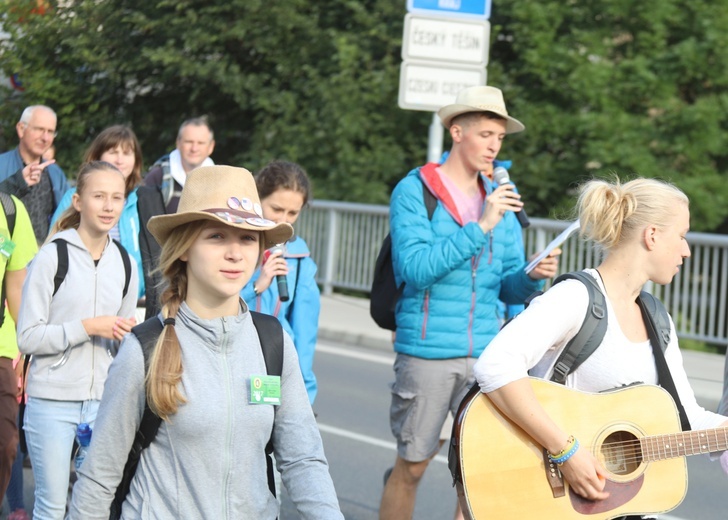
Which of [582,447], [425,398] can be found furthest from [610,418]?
[425,398]

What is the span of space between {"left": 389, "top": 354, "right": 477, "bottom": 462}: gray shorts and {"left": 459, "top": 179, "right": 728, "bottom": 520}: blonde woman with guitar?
4.56ft

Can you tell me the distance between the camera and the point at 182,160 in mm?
8094

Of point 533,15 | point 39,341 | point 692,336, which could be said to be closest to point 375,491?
point 39,341

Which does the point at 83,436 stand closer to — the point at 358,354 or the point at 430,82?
the point at 358,354

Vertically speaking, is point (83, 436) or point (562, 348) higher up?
point (562, 348)

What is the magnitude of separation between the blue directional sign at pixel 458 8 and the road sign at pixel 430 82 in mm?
549

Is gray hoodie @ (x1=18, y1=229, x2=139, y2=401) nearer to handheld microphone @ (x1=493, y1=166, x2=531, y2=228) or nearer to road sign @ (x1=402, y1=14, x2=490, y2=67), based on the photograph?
handheld microphone @ (x1=493, y1=166, x2=531, y2=228)

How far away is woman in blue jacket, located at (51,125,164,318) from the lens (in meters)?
6.60

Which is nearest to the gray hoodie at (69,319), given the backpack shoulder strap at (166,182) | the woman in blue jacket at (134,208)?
the woman in blue jacket at (134,208)

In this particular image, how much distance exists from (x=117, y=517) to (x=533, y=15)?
14.8 m

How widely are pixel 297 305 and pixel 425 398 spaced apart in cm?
70

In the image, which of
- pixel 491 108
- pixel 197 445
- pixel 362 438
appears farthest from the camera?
pixel 362 438

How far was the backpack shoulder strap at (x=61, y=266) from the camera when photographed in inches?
214

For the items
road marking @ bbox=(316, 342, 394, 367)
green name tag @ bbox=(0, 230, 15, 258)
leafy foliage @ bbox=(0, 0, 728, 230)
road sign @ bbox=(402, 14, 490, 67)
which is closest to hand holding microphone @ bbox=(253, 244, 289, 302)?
green name tag @ bbox=(0, 230, 15, 258)
